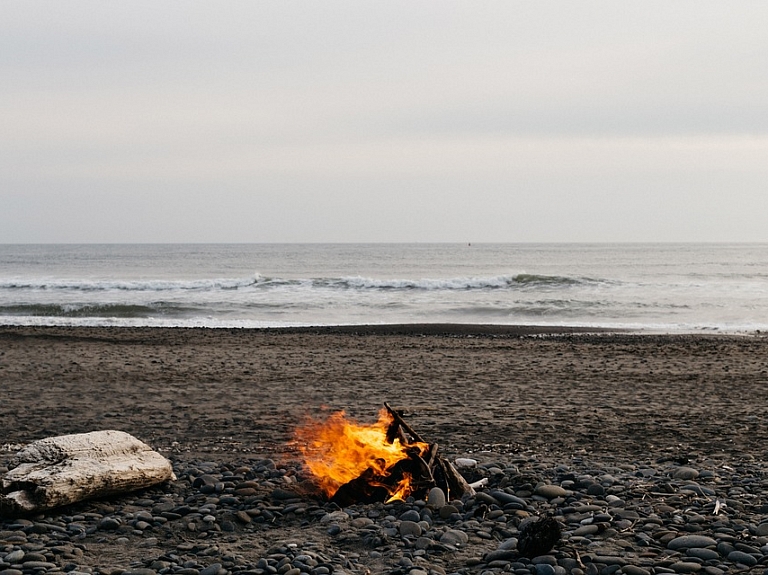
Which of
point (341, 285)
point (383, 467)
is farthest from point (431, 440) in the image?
point (341, 285)

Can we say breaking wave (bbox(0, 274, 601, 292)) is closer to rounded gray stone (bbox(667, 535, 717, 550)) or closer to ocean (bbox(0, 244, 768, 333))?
ocean (bbox(0, 244, 768, 333))

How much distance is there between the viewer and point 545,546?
189 inches

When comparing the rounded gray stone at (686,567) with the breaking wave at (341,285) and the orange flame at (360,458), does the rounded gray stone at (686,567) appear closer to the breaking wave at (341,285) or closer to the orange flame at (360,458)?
the orange flame at (360,458)

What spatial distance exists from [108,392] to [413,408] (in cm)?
532

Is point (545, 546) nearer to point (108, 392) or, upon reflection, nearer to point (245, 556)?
point (245, 556)

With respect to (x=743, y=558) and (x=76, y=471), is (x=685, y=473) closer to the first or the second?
(x=743, y=558)

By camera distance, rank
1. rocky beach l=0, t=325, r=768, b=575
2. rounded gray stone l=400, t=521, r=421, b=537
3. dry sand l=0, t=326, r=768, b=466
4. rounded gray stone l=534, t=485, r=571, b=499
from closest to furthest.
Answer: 1. rocky beach l=0, t=325, r=768, b=575
2. rounded gray stone l=400, t=521, r=421, b=537
3. rounded gray stone l=534, t=485, r=571, b=499
4. dry sand l=0, t=326, r=768, b=466

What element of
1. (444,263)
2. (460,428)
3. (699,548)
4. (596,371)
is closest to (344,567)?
(699,548)

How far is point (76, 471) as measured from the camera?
5.98 metres

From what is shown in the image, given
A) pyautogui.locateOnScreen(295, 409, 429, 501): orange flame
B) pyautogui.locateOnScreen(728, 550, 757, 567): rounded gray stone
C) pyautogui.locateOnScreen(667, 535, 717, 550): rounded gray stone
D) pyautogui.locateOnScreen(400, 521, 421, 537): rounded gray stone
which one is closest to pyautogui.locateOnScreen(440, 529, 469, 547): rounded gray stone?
pyautogui.locateOnScreen(400, 521, 421, 537): rounded gray stone

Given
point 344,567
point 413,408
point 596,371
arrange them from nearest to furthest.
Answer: point 344,567 < point 413,408 < point 596,371

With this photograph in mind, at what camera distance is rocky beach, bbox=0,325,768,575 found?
4926 mm

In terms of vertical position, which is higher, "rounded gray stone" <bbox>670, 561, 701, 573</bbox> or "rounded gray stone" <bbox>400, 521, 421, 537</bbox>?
"rounded gray stone" <bbox>670, 561, 701, 573</bbox>

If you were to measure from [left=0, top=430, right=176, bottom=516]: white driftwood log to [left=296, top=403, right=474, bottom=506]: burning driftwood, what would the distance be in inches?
61.6
